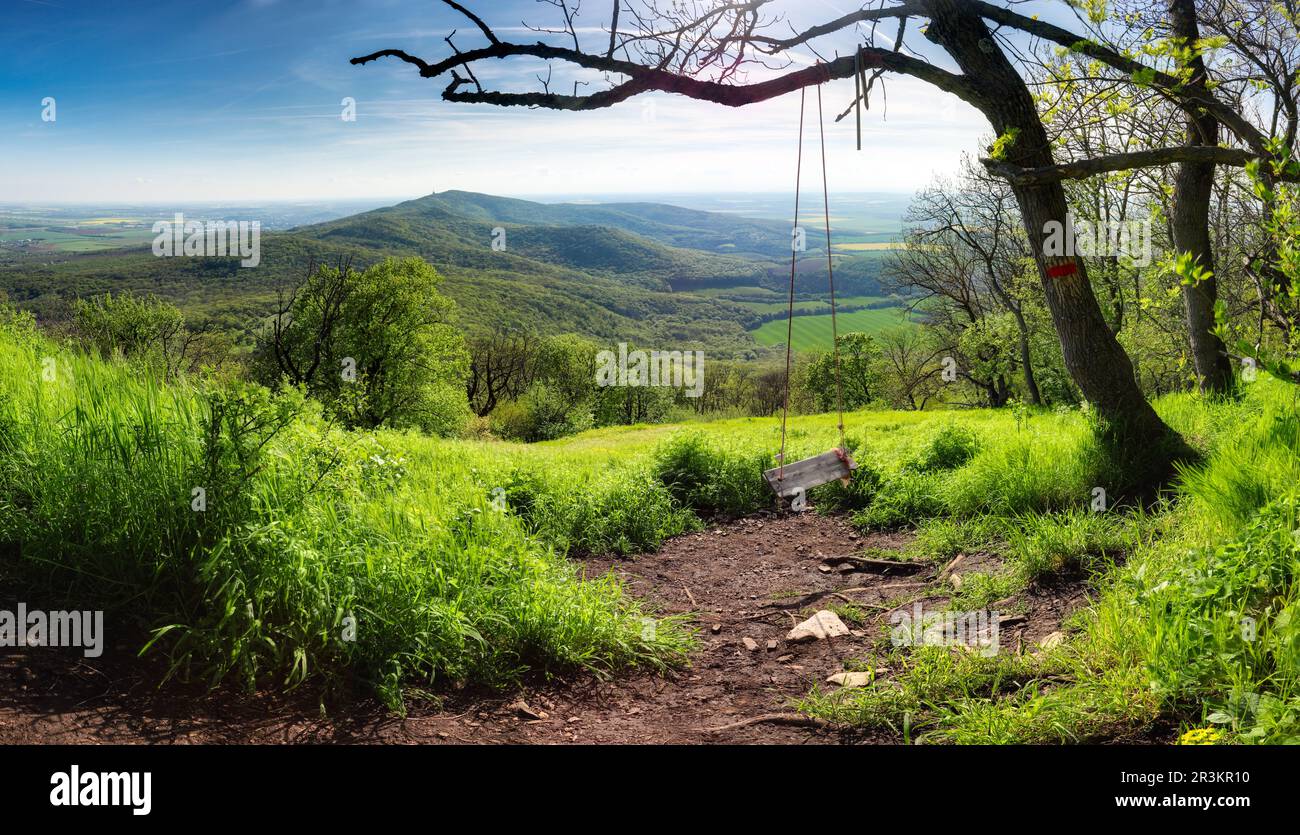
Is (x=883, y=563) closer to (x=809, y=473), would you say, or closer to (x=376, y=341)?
(x=809, y=473)

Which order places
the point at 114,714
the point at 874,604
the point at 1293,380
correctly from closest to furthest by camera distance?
the point at 114,714
the point at 1293,380
the point at 874,604

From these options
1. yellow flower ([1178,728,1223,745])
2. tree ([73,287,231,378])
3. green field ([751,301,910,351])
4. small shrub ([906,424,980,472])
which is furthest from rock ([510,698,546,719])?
green field ([751,301,910,351])

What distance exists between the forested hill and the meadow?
25743mm

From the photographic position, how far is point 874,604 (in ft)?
19.4

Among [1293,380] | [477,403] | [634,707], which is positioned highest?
[1293,380]

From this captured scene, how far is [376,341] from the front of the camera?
3834 cm

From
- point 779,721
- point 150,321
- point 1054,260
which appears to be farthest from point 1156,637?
point 150,321

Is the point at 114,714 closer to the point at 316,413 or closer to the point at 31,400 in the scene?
the point at 31,400

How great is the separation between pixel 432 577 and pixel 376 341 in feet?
120

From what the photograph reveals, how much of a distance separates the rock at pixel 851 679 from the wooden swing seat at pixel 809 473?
2.33 m

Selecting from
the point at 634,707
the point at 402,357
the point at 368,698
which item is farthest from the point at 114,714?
the point at 402,357
